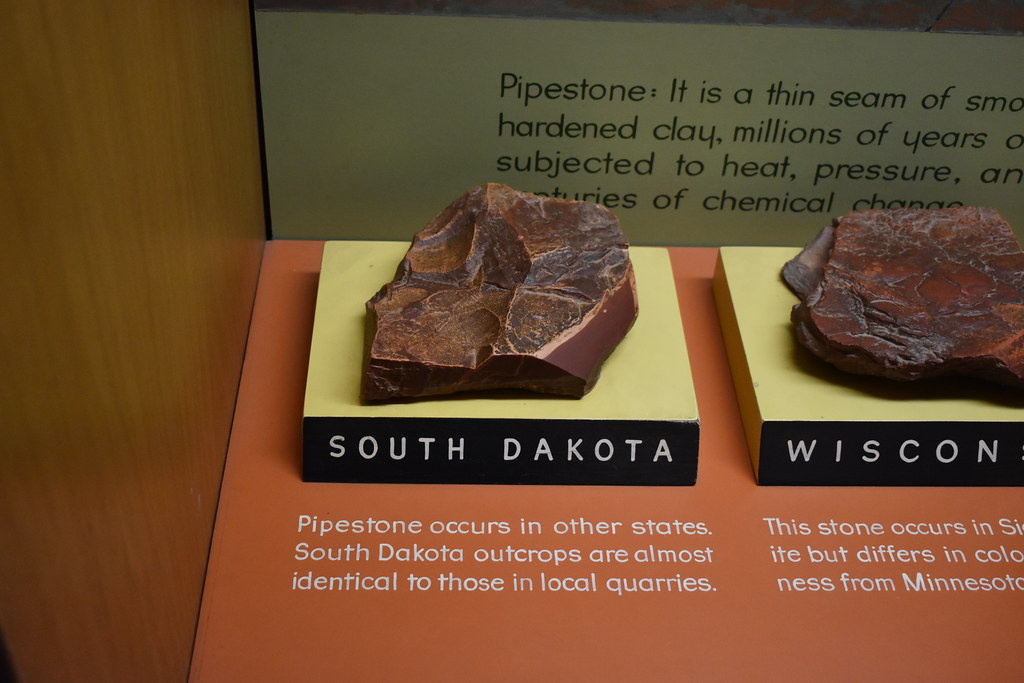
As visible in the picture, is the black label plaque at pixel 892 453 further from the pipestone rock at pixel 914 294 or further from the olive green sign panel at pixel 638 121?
the olive green sign panel at pixel 638 121

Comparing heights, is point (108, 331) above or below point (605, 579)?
above

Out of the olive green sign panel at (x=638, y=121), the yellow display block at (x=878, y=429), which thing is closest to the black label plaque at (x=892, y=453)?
the yellow display block at (x=878, y=429)

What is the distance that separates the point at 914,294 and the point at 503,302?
579mm

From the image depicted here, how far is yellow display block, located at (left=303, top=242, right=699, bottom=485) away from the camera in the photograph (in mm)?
1345

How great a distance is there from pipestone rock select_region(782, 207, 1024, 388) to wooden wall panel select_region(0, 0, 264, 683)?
2.75ft

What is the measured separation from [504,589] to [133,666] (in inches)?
17.8

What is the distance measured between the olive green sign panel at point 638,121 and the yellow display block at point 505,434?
43 centimetres

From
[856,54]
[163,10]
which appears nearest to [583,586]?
[163,10]

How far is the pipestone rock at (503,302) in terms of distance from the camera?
4.37 feet

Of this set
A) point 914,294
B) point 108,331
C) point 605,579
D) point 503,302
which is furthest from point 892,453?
point 108,331

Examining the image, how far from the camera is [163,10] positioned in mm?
1058

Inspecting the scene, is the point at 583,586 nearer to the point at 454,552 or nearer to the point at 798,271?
the point at 454,552

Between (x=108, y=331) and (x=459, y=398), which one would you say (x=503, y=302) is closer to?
(x=459, y=398)

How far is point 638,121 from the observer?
65.6 inches
